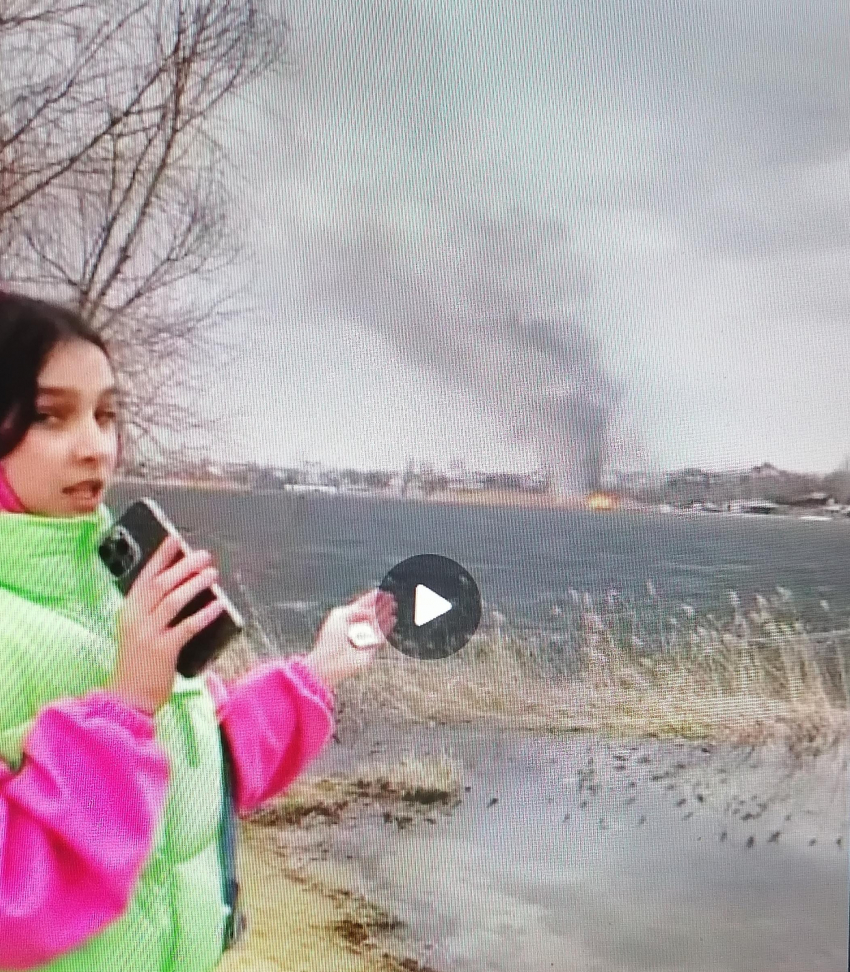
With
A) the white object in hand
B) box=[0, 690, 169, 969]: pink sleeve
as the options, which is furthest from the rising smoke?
box=[0, 690, 169, 969]: pink sleeve

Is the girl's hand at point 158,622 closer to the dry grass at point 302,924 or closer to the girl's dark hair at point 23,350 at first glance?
the girl's dark hair at point 23,350

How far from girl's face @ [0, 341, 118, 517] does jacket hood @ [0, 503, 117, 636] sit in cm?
2

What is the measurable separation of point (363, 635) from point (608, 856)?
13.6 inches

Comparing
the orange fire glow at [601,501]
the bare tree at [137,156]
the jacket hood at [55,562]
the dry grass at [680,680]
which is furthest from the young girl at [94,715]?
the orange fire glow at [601,501]

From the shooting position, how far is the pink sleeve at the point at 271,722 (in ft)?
3.10

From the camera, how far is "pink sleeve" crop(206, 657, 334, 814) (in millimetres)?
946

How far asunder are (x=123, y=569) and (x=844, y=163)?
2.72 feet

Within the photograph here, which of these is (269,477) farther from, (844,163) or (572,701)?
(844,163)

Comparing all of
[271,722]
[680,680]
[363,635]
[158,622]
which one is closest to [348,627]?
[363,635]

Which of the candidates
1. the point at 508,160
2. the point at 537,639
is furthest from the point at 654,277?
the point at 537,639

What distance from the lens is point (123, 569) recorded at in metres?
0.87

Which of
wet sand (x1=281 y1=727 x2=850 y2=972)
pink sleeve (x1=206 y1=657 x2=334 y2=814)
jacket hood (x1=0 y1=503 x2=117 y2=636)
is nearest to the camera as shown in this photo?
jacket hood (x1=0 y1=503 x2=117 y2=636)
